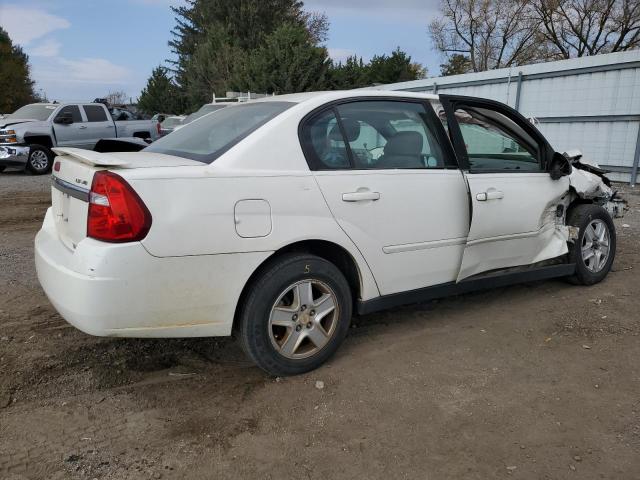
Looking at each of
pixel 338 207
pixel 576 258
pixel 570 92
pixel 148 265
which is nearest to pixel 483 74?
pixel 570 92

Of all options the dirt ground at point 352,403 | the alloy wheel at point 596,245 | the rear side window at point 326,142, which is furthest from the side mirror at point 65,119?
the alloy wheel at point 596,245

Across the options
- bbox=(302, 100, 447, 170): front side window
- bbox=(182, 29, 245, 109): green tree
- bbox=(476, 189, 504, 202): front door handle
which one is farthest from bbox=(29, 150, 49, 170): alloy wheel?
bbox=(182, 29, 245, 109): green tree

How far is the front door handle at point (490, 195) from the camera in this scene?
145 inches

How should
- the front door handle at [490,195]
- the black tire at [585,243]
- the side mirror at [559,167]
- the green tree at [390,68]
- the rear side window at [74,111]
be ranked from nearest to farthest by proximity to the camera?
the front door handle at [490,195] → the side mirror at [559,167] → the black tire at [585,243] → the rear side window at [74,111] → the green tree at [390,68]

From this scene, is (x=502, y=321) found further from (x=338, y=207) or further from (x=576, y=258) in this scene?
(x=338, y=207)

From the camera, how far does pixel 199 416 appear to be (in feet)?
9.01

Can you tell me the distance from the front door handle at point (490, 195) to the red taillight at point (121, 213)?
2.25 meters

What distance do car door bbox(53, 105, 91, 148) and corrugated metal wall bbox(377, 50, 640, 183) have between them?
36.1 ft

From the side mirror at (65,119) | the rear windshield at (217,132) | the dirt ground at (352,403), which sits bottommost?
the dirt ground at (352,403)

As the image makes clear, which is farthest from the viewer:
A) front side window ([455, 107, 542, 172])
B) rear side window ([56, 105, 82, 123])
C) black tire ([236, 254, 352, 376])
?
rear side window ([56, 105, 82, 123])

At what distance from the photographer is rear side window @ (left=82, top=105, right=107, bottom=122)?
15047 millimetres

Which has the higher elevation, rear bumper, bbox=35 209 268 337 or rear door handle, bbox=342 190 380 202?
rear door handle, bbox=342 190 380 202

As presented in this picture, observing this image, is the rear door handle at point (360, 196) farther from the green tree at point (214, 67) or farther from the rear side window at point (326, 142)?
the green tree at point (214, 67)

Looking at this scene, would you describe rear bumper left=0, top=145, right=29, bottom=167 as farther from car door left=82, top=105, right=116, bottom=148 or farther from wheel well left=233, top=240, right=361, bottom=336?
wheel well left=233, top=240, right=361, bottom=336
